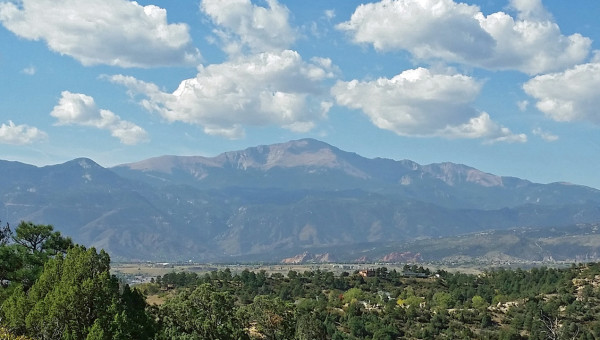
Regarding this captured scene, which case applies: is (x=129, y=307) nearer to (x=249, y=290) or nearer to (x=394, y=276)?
(x=249, y=290)

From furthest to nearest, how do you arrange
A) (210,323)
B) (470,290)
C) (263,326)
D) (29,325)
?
(470,290), (263,326), (210,323), (29,325)

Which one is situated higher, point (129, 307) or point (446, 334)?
point (129, 307)

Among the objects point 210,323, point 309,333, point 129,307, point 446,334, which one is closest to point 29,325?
point 129,307

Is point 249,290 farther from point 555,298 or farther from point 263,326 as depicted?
point 263,326

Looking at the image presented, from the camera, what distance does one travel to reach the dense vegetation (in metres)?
41.2

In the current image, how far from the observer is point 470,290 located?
154m

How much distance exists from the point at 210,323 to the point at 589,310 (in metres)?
89.2

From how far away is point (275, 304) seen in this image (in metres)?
62.8

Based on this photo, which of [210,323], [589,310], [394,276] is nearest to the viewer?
[210,323]

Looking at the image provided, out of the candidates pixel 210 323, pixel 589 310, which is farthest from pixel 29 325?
pixel 589 310

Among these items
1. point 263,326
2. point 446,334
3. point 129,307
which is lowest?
point 446,334

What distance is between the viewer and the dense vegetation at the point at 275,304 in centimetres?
4125

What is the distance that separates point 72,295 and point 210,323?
1446cm

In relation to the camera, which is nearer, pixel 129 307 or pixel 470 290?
pixel 129 307
